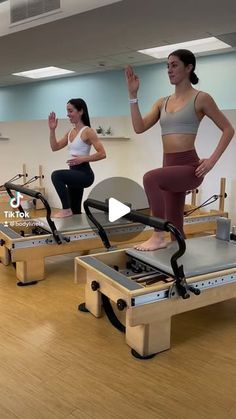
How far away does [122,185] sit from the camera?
507 centimetres

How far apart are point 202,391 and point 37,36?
14.3ft

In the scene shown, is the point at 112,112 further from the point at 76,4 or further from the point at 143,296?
the point at 143,296

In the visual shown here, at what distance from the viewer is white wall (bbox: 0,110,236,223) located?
470 cm

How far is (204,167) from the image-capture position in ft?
6.89

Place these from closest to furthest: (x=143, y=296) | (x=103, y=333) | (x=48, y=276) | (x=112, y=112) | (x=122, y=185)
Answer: (x=143, y=296) → (x=103, y=333) → (x=48, y=276) → (x=122, y=185) → (x=112, y=112)

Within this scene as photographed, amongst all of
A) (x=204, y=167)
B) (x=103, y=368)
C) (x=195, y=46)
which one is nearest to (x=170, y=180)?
(x=204, y=167)

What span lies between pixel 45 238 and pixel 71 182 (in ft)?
2.08

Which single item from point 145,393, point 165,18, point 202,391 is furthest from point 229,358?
point 165,18

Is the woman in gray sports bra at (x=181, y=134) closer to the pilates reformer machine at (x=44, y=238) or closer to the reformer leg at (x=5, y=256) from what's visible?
the pilates reformer machine at (x=44, y=238)

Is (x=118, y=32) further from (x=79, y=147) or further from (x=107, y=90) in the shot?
(x=107, y=90)

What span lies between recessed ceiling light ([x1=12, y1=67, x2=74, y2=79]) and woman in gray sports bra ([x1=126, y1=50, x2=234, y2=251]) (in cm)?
507

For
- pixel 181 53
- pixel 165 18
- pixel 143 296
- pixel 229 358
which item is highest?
pixel 165 18

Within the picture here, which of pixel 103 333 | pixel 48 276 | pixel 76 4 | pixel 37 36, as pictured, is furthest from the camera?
pixel 37 36

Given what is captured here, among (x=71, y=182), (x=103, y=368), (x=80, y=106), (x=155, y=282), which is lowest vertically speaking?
(x=103, y=368)
